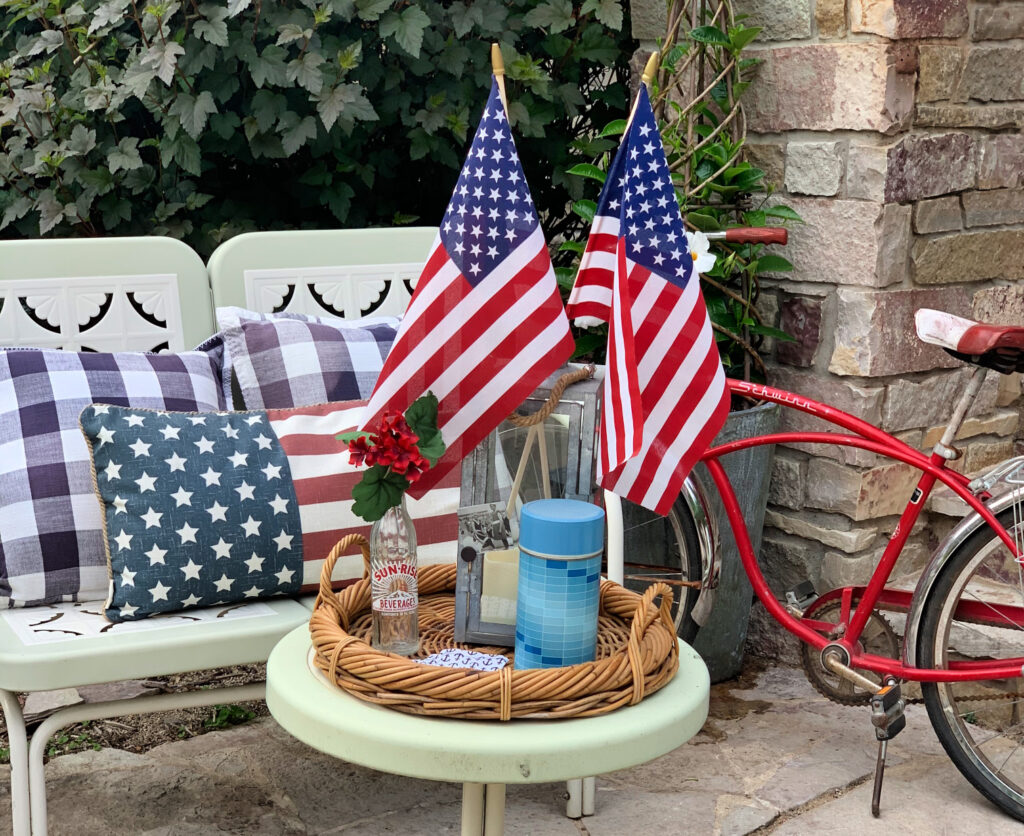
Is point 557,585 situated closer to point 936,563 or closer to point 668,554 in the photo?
point 936,563

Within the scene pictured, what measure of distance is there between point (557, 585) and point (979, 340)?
1.15m

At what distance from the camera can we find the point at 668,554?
2.78m

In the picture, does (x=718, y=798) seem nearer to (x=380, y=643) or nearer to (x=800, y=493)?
(x=800, y=493)

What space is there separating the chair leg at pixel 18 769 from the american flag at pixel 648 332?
1010mm

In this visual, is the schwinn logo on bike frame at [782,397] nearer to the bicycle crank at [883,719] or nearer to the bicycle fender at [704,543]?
the bicycle fender at [704,543]

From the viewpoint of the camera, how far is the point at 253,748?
2535 millimetres

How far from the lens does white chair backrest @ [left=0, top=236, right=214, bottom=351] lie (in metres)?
2.29

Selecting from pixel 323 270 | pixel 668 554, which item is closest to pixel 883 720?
pixel 668 554

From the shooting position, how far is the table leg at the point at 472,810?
1567mm

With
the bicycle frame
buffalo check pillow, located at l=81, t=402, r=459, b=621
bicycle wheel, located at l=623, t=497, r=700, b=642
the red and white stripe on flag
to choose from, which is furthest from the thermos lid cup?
bicycle wheel, located at l=623, t=497, r=700, b=642

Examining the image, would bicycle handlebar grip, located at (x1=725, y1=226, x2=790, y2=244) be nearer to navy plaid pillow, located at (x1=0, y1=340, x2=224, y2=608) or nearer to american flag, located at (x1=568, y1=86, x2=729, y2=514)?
american flag, located at (x1=568, y1=86, x2=729, y2=514)

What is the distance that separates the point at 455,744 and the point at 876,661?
131 cm

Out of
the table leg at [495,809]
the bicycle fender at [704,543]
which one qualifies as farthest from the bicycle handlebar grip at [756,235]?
the table leg at [495,809]

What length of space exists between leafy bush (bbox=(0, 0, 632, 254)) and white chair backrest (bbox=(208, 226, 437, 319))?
1.07 ft
